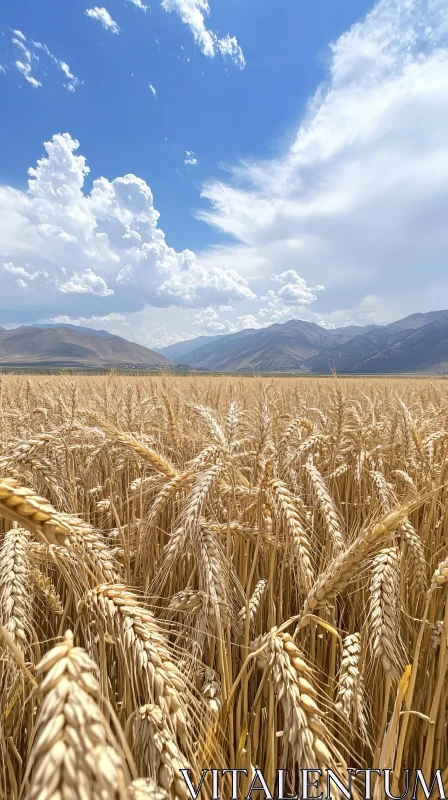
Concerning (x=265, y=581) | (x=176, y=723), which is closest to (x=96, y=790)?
(x=176, y=723)

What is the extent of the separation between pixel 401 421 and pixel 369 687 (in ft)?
6.21

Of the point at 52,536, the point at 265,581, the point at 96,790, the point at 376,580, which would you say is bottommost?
the point at 265,581

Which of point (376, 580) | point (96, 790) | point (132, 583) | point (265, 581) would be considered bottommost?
point (132, 583)

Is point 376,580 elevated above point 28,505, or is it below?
below

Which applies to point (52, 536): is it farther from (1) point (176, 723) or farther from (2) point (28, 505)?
(1) point (176, 723)

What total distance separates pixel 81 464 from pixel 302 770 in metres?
2.43

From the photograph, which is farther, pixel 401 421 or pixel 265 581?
pixel 401 421

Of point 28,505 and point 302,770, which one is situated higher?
point 28,505

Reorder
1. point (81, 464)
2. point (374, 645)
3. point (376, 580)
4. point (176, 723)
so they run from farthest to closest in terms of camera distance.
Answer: point (81, 464), point (376, 580), point (374, 645), point (176, 723)

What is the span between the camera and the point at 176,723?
933mm

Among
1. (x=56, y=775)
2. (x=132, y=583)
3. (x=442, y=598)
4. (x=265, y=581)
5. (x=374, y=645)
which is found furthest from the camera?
(x=132, y=583)

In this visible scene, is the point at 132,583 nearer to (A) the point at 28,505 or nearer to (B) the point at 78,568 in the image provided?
(B) the point at 78,568

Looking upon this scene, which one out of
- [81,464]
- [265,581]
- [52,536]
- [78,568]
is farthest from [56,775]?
[81,464]

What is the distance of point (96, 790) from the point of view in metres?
0.44
